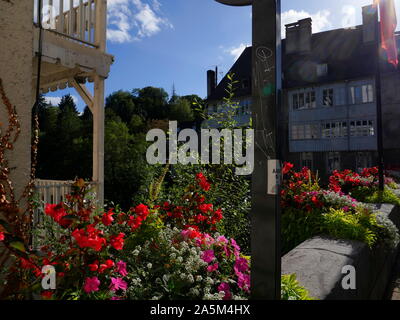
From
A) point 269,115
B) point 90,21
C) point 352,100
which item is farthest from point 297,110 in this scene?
point 269,115

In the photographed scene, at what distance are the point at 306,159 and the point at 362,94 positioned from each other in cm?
629

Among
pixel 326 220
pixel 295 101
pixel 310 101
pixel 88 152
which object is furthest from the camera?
pixel 295 101

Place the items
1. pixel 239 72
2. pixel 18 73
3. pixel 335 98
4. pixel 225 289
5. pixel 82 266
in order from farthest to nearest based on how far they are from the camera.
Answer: pixel 239 72 → pixel 335 98 → pixel 18 73 → pixel 225 289 → pixel 82 266

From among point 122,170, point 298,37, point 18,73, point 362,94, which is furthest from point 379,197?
point 298,37

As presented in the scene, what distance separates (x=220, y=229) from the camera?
12.1 feet

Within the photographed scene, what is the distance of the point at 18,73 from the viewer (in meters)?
3.15

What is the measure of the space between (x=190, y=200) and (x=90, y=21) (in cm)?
457

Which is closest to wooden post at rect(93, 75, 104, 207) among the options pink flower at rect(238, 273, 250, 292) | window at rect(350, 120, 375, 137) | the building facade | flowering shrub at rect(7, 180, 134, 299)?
flowering shrub at rect(7, 180, 134, 299)

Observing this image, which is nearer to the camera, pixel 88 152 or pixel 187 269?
pixel 187 269

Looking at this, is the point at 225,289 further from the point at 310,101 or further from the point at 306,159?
the point at 310,101

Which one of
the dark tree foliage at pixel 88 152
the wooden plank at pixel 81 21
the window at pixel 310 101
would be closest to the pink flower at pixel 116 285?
the dark tree foliage at pixel 88 152

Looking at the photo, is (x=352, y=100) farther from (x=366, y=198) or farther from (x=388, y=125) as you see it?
(x=366, y=198)

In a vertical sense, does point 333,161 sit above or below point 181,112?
below

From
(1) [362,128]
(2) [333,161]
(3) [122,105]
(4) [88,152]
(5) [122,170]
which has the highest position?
(3) [122,105]
